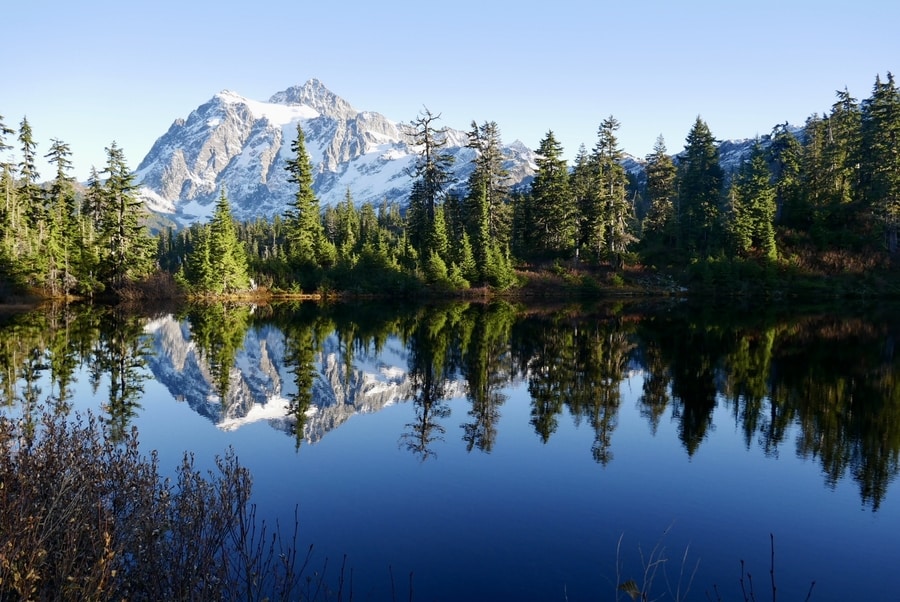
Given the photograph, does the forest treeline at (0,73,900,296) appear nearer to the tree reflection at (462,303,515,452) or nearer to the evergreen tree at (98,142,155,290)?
the evergreen tree at (98,142,155,290)

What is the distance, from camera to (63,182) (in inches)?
2450

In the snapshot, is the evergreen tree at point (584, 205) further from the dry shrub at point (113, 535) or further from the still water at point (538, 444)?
the dry shrub at point (113, 535)

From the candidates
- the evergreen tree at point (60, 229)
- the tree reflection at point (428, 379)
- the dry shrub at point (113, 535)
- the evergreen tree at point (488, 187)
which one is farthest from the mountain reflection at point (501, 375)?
the evergreen tree at point (488, 187)

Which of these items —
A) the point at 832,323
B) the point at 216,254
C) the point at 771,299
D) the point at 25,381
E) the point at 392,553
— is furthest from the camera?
the point at 216,254

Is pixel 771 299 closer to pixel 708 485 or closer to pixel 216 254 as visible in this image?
pixel 708 485

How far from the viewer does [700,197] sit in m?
68.0

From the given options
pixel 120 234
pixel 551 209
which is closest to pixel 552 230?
pixel 551 209

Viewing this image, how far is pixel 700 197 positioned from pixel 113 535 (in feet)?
236

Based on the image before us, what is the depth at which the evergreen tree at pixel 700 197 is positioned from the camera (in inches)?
2581

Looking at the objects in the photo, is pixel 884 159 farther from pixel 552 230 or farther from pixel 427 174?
pixel 427 174

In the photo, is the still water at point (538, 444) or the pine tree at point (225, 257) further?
the pine tree at point (225, 257)

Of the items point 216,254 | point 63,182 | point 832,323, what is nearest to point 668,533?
point 832,323

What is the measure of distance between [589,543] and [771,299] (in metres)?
55.8

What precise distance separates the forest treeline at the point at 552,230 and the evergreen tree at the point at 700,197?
18 centimetres
